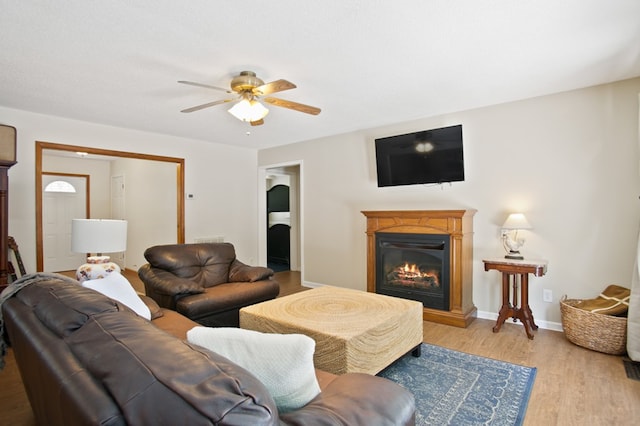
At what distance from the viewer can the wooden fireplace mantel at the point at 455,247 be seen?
3.61m

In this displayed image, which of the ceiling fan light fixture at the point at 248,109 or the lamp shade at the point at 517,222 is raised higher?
the ceiling fan light fixture at the point at 248,109

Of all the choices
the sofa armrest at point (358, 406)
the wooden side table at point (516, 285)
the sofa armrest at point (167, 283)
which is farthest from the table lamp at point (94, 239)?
the wooden side table at point (516, 285)

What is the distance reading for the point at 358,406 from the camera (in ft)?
3.46

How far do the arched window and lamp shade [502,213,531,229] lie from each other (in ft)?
25.9

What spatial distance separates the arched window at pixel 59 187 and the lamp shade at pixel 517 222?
7880mm

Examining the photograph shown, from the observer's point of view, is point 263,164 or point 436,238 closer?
point 436,238

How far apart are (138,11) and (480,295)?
13.0 feet

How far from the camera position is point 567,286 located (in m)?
3.34

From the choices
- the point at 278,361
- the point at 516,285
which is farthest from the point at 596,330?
the point at 278,361

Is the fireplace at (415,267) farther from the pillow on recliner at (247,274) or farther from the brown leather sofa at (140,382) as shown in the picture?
the brown leather sofa at (140,382)

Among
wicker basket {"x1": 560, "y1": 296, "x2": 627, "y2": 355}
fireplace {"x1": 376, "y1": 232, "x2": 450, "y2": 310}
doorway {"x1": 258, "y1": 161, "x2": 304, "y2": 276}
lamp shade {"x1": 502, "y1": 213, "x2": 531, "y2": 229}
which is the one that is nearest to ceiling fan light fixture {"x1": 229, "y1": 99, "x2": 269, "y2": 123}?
fireplace {"x1": 376, "y1": 232, "x2": 450, "y2": 310}

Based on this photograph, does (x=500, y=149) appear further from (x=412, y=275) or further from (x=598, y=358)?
(x=598, y=358)

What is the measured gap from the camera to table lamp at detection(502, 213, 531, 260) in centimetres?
333

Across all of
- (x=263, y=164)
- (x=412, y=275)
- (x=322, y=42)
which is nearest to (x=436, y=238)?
(x=412, y=275)
